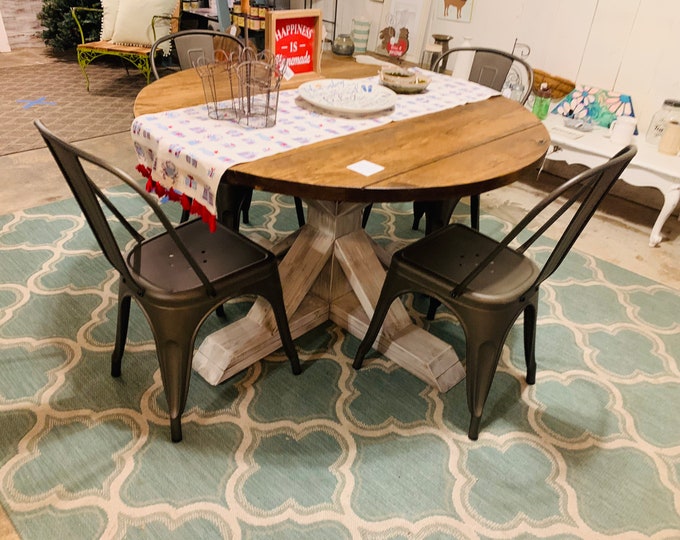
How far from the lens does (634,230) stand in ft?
9.72

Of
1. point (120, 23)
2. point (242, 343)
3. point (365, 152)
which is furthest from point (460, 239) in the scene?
point (120, 23)

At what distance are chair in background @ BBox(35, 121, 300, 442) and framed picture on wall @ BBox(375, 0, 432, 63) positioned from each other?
2340 millimetres

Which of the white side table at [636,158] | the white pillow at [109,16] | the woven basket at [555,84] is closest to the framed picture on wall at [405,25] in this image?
the woven basket at [555,84]

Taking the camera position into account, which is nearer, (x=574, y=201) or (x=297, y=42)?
(x=574, y=201)

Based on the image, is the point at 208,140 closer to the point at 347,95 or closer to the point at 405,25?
the point at 347,95

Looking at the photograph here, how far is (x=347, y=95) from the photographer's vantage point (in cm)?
185

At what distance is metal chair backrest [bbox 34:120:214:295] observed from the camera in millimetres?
1142

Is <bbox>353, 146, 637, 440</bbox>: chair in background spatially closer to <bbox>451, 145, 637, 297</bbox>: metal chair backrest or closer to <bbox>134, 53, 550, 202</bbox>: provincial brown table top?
<bbox>451, 145, 637, 297</bbox>: metal chair backrest

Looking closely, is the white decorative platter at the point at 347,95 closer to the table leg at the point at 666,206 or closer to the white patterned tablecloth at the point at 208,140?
the white patterned tablecloth at the point at 208,140

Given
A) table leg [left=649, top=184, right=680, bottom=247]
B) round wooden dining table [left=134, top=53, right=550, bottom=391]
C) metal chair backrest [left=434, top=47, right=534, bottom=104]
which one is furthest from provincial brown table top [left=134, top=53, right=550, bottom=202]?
table leg [left=649, top=184, right=680, bottom=247]

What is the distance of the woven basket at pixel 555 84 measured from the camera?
10.4 feet

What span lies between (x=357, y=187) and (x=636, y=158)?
210 centimetres

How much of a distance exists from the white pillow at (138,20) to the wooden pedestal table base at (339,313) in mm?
3338

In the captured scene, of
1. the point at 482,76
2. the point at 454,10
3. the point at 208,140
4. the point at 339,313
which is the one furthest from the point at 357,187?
the point at 454,10
